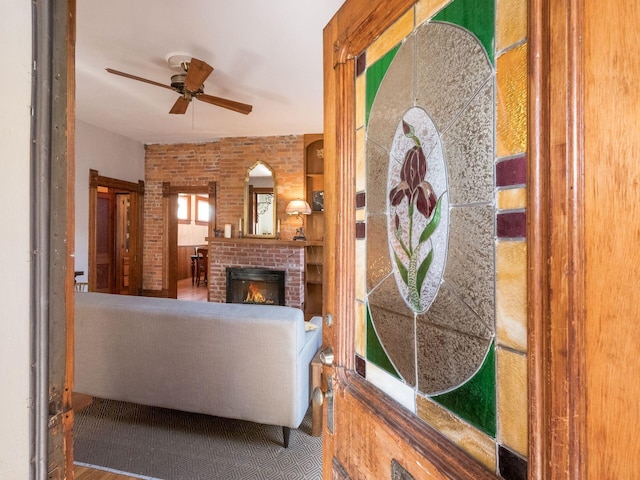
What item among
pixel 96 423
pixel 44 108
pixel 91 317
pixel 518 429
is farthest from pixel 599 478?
pixel 96 423

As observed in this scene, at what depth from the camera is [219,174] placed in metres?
5.80

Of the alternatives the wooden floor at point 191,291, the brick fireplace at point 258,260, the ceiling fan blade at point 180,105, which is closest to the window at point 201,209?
the wooden floor at point 191,291

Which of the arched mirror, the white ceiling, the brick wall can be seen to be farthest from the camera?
the arched mirror

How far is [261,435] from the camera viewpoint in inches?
92.0

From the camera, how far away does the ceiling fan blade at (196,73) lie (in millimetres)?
2664

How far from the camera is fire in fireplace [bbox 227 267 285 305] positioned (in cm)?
549

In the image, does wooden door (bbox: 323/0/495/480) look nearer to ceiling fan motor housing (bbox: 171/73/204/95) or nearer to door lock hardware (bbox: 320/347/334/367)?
door lock hardware (bbox: 320/347/334/367)

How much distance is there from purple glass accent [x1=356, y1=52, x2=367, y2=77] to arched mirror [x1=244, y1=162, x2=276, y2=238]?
474 centimetres

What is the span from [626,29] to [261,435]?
8.41ft

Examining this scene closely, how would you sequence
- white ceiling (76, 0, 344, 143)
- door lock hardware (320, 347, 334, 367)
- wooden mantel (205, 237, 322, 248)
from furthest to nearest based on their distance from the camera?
wooden mantel (205, 237, 322, 248), white ceiling (76, 0, 344, 143), door lock hardware (320, 347, 334, 367)

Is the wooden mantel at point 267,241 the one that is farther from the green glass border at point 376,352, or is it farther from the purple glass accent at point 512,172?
the purple glass accent at point 512,172

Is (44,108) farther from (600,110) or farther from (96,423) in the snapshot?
(96,423)

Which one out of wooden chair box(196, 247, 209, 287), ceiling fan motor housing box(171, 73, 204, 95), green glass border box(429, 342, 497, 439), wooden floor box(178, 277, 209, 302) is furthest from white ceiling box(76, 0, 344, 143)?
wooden chair box(196, 247, 209, 287)

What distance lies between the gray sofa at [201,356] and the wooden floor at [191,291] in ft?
14.9
